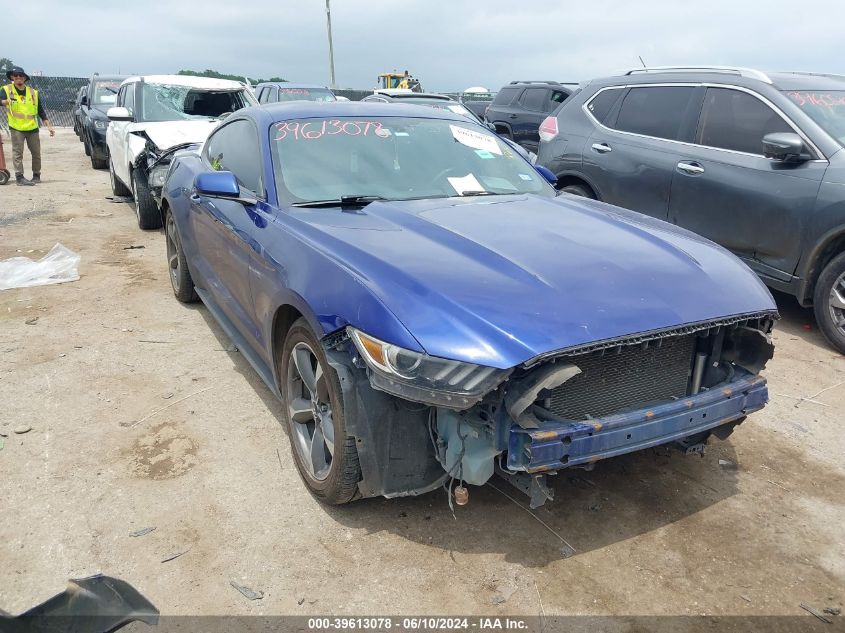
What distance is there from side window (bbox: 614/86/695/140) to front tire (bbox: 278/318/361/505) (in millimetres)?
4456

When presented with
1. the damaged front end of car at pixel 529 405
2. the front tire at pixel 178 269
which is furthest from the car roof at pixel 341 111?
the damaged front end of car at pixel 529 405

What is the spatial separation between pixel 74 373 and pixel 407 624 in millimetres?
3093

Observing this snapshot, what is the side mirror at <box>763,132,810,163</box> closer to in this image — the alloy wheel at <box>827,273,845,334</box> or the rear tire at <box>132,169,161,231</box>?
the alloy wheel at <box>827,273,845,334</box>

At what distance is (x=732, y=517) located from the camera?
3021mm

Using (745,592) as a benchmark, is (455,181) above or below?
above

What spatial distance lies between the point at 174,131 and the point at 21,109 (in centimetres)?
552

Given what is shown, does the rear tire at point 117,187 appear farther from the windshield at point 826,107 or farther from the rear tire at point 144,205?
the windshield at point 826,107

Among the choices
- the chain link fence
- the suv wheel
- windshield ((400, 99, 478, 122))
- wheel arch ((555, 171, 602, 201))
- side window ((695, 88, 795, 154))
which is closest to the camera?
the suv wheel

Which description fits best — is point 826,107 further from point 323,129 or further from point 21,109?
point 21,109

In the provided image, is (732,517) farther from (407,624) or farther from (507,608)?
(407,624)

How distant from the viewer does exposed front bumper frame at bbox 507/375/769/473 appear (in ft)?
7.90

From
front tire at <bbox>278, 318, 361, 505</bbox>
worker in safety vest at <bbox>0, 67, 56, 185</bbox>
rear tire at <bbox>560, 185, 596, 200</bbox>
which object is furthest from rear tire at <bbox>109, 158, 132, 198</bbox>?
front tire at <bbox>278, 318, 361, 505</bbox>

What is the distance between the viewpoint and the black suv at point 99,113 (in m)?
13.1

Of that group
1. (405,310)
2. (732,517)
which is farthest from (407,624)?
(732,517)
